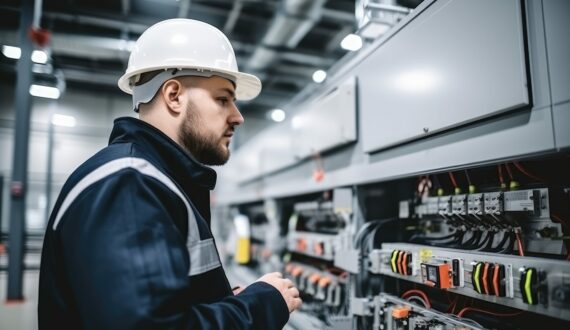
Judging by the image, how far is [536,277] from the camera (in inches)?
32.5

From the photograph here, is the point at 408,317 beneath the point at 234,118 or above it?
beneath

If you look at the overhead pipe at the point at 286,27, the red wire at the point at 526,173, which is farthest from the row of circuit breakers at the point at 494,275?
the overhead pipe at the point at 286,27

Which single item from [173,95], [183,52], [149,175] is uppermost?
[183,52]

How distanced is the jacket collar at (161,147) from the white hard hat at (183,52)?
170 mm

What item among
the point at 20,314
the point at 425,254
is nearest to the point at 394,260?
the point at 425,254

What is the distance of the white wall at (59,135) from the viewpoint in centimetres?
656

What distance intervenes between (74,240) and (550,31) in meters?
1.00

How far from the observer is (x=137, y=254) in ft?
2.10

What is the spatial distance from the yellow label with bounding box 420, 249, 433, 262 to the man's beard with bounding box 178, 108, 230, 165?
2.24ft

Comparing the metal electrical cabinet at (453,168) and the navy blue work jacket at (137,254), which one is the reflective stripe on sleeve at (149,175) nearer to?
the navy blue work jacket at (137,254)

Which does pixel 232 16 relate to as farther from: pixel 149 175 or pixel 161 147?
pixel 149 175

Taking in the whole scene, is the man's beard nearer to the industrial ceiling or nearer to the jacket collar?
the jacket collar

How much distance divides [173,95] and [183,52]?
0.13 meters

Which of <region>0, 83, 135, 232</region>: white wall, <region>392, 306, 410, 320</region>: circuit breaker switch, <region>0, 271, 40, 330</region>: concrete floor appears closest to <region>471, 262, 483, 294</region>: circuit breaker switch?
<region>392, 306, 410, 320</region>: circuit breaker switch
